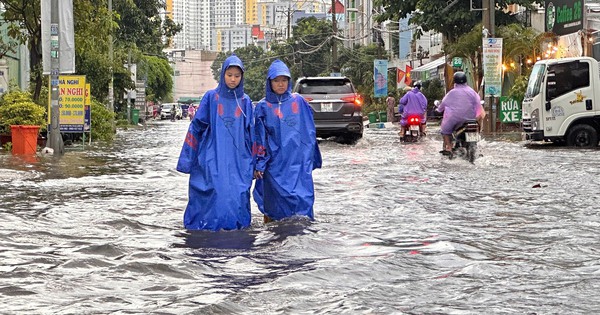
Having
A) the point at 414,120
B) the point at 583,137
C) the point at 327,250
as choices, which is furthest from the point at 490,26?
the point at 327,250

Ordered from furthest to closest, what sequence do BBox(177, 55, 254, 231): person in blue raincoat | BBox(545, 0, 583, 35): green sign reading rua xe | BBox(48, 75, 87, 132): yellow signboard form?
BBox(545, 0, 583, 35): green sign reading rua xe < BBox(48, 75, 87, 132): yellow signboard < BBox(177, 55, 254, 231): person in blue raincoat

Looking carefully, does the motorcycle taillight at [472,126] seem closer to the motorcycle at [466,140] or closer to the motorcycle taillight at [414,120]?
the motorcycle at [466,140]

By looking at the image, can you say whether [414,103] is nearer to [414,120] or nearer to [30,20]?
[414,120]

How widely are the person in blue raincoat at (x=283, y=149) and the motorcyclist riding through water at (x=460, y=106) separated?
8912 mm

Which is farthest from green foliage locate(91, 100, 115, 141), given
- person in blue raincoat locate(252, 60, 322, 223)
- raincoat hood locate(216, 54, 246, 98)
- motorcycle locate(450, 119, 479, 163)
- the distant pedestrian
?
the distant pedestrian

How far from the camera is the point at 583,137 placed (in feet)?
77.7

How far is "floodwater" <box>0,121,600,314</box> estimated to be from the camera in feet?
19.9

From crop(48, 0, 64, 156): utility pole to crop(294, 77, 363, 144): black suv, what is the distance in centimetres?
618

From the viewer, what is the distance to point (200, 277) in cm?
702

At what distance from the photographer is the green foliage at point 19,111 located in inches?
888

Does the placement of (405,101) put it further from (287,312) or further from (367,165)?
(287,312)

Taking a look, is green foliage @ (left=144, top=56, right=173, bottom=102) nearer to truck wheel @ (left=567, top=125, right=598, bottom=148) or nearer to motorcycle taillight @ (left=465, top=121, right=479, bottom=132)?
truck wheel @ (left=567, top=125, right=598, bottom=148)

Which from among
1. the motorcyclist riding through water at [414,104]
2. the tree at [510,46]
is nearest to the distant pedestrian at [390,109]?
the tree at [510,46]

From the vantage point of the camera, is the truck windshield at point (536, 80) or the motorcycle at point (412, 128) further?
the motorcycle at point (412, 128)
